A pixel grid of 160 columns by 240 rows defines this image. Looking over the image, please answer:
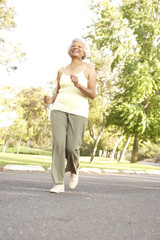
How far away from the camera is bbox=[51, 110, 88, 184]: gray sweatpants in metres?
5.63

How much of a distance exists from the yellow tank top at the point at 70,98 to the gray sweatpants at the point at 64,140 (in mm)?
Result: 79

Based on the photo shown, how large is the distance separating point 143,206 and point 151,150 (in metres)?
58.9

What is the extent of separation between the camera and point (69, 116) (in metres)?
5.72

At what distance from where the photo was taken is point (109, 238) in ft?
9.60

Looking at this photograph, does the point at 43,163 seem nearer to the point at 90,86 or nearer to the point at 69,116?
the point at 69,116

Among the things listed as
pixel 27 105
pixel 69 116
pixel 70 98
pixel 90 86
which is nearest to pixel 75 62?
pixel 90 86

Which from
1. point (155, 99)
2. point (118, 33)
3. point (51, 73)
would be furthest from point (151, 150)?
point (118, 33)

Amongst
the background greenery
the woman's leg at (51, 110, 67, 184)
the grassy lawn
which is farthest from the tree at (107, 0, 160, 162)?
the woman's leg at (51, 110, 67, 184)

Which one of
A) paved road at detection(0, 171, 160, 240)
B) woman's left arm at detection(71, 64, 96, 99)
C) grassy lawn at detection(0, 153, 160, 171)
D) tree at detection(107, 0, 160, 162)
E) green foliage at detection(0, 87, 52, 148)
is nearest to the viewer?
paved road at detection(0, 171, 160, 240)

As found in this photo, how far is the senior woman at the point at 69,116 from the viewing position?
5633 millimetres

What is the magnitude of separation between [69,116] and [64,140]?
38cm

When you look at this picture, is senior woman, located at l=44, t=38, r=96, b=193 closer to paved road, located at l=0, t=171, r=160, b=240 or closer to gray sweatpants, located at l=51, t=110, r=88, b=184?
gray sweatpants, located at l=51, t=110, r=88, b=184

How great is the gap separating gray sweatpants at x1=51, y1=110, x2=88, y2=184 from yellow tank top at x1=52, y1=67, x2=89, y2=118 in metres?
0.08

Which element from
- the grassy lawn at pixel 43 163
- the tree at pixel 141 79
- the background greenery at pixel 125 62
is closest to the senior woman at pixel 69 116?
the grassy lawn at pixel 43 163
